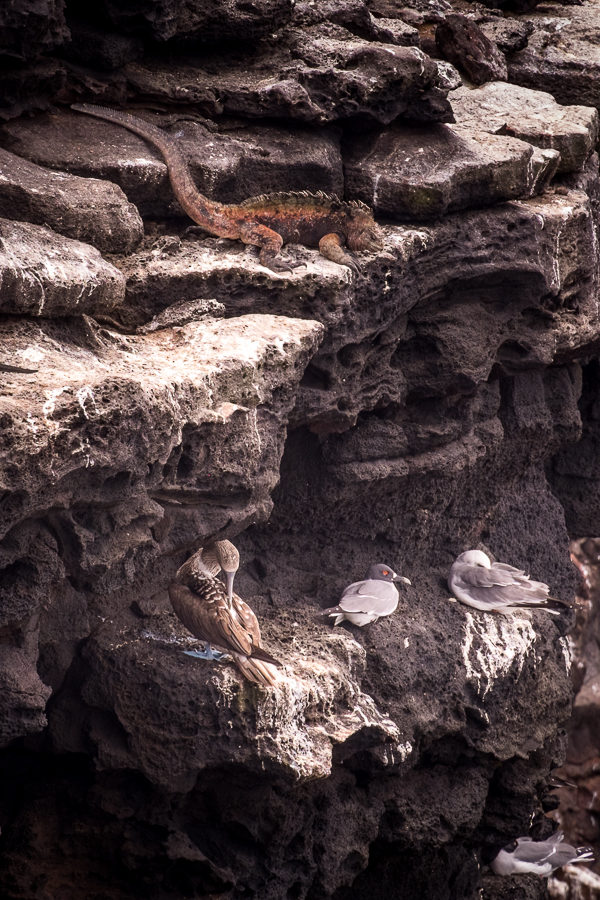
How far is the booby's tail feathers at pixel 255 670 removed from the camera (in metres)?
5.56

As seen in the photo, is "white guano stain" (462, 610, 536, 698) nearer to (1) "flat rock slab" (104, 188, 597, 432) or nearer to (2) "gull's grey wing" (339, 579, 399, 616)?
(2) "gull's grey wing" (339, 579, 399, 616)

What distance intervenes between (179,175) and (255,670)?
2.97m

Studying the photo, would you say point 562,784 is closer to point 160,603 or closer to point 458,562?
point 458,562

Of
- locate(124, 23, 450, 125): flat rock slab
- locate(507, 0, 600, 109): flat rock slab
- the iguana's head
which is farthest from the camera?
locate(507, 0, 600, 109): flat rock slab

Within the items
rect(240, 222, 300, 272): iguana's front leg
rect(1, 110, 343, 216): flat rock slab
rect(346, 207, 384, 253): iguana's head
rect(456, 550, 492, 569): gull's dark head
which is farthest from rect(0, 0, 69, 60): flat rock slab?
rect(456, 550, 492, 569): gull's dark head

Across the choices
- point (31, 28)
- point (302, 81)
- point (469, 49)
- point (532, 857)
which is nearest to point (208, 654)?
point (31, 28)

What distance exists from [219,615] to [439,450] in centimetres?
250

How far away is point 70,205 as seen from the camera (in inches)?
216

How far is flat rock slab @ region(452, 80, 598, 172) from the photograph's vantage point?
773 cm

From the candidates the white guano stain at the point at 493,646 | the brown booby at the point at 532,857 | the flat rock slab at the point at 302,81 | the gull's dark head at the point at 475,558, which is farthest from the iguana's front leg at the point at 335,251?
the brown booby at the point at 532,857

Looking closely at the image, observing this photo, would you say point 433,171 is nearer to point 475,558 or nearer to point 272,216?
point 272,216

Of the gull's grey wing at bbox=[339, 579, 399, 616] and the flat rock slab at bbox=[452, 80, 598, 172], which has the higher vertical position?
the flat rock slab at bbox=[452, 80, 598, 172]

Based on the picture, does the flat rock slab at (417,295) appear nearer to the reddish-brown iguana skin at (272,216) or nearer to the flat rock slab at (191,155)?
the reddish-brown iguana skin at (272,216)

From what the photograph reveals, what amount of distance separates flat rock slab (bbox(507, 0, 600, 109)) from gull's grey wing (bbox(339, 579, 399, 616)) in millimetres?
4909
